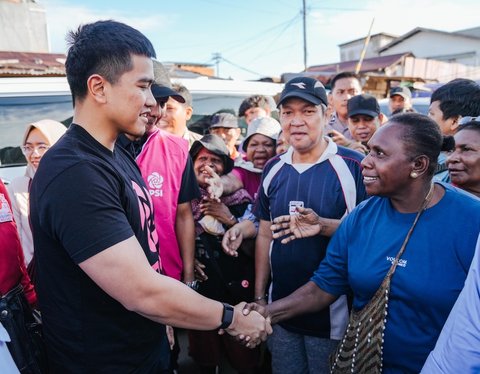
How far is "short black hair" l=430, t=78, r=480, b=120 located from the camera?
117 inches

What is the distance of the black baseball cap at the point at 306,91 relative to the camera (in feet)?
7.61

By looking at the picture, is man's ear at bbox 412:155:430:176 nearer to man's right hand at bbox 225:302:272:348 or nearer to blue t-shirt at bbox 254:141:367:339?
blue t-shirt at bbox 254:141:367:339

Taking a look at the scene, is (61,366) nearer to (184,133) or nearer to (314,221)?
(314,221)

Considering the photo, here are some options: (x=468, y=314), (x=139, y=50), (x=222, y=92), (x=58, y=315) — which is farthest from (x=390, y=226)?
(x=222, y=92)

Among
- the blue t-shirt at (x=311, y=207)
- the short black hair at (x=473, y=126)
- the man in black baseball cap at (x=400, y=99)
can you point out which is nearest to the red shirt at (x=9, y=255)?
the blue t-shirt at (x=311, y=207)

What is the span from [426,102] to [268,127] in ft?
21.7

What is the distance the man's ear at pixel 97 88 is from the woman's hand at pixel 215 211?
1.36 meters

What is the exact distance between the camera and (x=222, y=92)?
594 centimetres

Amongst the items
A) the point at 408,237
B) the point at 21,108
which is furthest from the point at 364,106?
the point at 21,108

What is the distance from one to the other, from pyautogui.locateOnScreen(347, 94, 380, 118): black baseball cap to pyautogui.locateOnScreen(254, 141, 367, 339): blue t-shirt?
1.62 metres

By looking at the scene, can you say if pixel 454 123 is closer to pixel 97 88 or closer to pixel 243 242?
pixel 243 242

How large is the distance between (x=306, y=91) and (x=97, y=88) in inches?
53.0

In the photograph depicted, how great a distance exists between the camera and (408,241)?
1.60 meters

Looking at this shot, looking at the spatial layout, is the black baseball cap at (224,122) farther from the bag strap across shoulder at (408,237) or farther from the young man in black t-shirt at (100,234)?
the bag strap across shoulder at (408,237)
